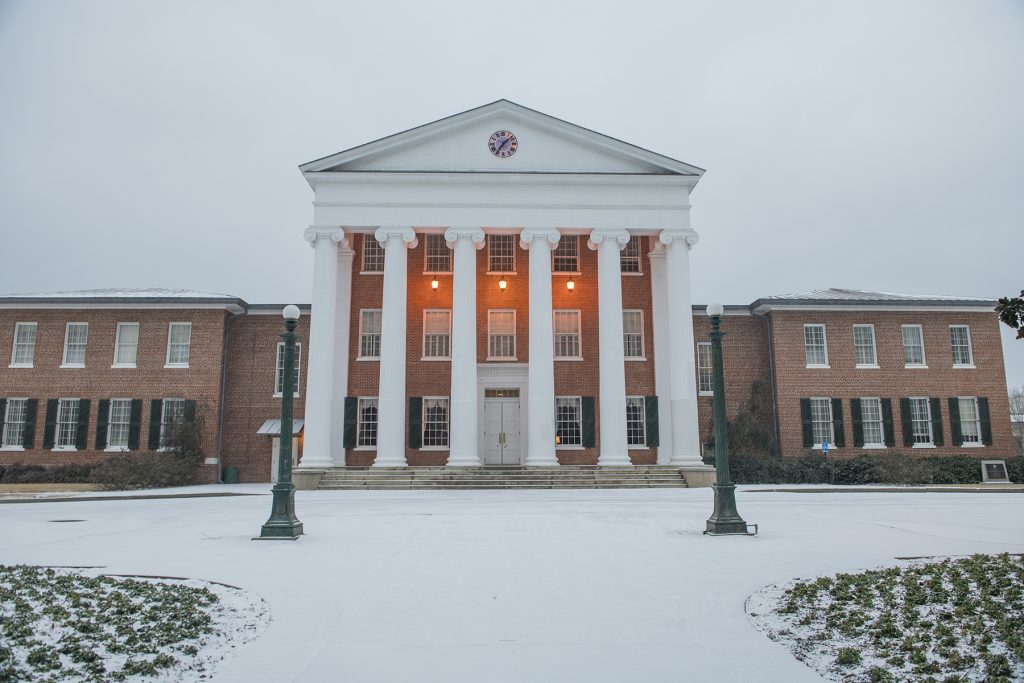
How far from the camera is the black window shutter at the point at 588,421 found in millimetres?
31172

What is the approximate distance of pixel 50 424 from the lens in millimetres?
32281

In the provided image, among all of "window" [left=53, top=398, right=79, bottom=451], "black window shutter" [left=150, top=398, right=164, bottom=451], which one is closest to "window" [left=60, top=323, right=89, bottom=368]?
"window" [left=53, top=398, right=79, bottom=451]

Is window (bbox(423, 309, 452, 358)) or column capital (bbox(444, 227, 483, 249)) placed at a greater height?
column capital (bbox(444, 227, 483, 249))

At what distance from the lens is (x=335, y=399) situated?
30984 mm

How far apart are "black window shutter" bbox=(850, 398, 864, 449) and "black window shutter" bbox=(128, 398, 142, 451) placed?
102ft

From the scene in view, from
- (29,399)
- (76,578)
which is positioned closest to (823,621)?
(76,578)

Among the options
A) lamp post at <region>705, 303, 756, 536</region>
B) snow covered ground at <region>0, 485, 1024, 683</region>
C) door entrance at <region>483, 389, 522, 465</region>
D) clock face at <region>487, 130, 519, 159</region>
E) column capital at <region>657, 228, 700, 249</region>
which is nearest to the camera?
snow covered ground at <region>0, 485, 1024, 683</region>

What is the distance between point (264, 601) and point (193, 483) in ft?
87.3

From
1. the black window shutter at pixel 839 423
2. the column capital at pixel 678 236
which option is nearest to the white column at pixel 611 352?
the column capital at pixel 678 236

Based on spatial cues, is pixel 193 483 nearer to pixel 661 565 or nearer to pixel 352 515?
pixel 352 515

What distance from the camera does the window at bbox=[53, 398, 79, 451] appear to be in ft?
106

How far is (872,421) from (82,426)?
114 feet

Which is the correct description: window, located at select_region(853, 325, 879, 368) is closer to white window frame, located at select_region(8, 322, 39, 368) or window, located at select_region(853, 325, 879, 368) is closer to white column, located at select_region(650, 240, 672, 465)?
white column, located at select_region(650, 240, 672, 465)

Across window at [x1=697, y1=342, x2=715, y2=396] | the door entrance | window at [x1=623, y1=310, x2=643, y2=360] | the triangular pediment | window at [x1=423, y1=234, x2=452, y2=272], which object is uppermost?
the triangular pediment
